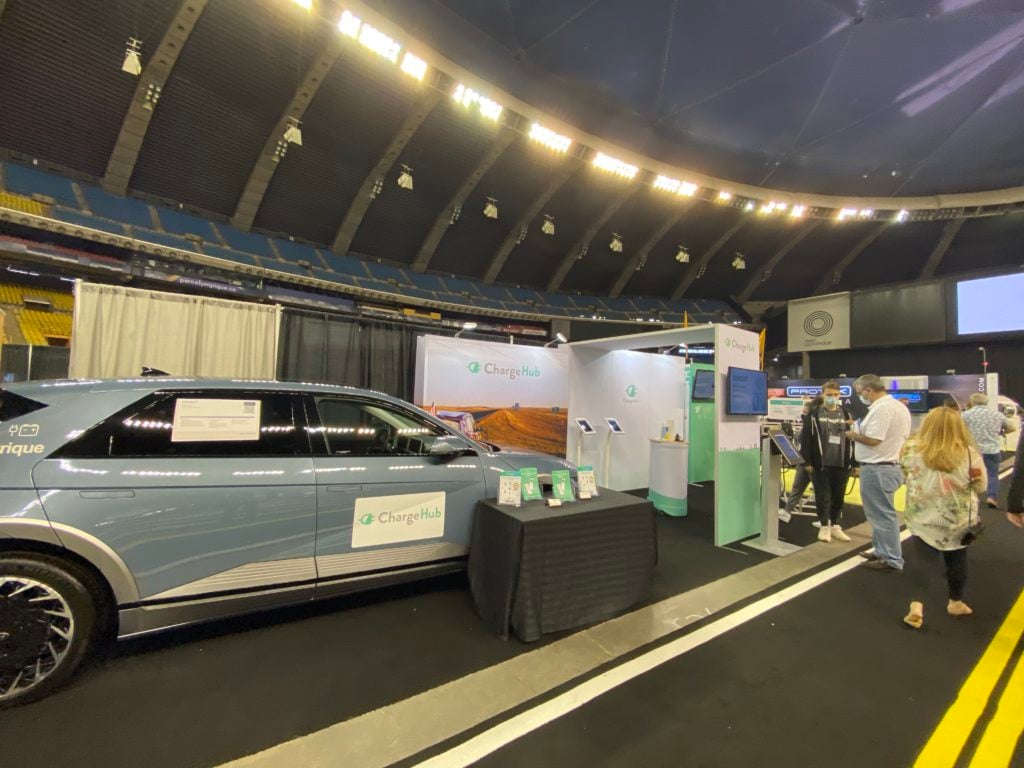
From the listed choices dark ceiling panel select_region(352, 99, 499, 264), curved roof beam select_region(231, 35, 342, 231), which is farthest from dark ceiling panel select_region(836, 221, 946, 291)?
curved roof beam select_region(231, 35, 342, 231)

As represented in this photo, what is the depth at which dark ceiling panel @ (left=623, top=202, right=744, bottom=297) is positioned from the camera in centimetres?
1484

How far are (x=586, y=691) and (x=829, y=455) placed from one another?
11.9 ft

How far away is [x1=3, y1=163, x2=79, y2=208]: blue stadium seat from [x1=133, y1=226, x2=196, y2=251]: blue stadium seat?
1099 millimetres

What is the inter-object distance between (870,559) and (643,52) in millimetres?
9989

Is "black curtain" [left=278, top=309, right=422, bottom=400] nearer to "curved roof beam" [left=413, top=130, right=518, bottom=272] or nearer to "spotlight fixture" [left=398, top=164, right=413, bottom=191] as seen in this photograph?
"spotlight fixture" [left=398, top=164, right=413, bottom=191]

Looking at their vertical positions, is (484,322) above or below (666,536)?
above

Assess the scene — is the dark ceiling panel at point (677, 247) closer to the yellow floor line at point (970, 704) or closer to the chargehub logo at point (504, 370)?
the chargehub logo at point (504, 370)

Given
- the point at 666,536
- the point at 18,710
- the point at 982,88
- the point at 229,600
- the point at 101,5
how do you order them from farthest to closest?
1. the point at 982,88
2. the point at 101,5
3. the point at 666,536
4. the point at 229,600
5. the point at 18,710

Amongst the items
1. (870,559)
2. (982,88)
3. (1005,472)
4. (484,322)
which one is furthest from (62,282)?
(982,88)

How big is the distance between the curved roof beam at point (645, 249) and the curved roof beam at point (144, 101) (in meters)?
14.0

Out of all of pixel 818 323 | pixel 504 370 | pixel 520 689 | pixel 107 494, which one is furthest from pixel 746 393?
pixel 818 323

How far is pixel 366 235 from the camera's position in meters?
12.2

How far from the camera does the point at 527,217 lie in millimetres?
13258

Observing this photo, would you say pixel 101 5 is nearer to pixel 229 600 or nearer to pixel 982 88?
pixel 229 600
